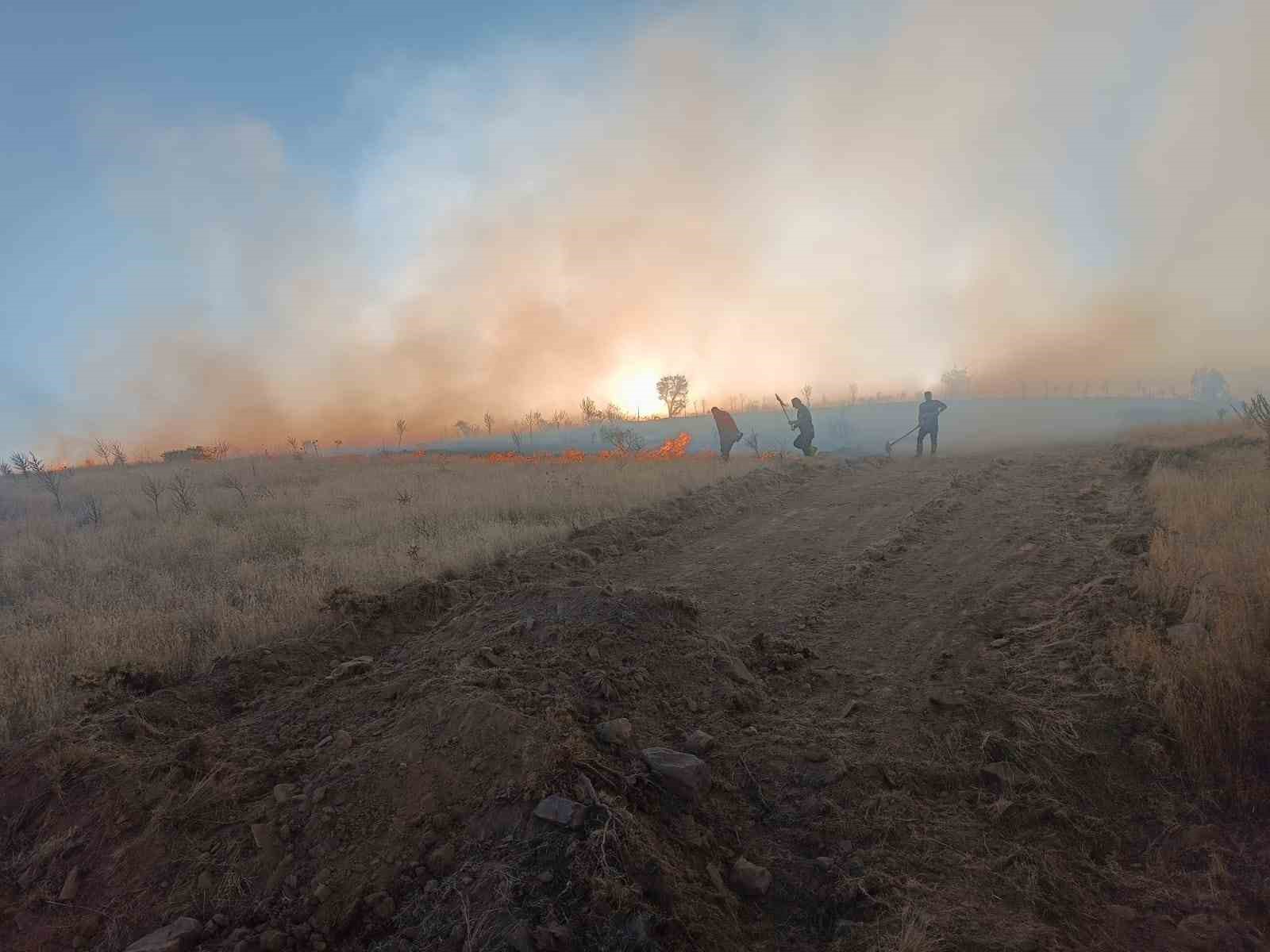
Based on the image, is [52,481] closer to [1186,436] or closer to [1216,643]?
[1216,643]

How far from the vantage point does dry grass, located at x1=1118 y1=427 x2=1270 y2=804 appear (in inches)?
127

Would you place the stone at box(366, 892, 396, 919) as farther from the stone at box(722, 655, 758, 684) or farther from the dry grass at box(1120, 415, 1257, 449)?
the dry grass at box(1120, 415, 1257, 449)

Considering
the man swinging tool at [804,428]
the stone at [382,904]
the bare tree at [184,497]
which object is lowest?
the stone at [382,904]

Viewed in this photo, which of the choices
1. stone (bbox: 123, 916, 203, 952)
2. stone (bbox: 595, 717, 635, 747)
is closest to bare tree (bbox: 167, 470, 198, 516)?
stone (bbox: 123, 916, 203, 952)

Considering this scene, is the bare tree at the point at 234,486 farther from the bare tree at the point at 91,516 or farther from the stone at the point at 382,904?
the stone at the point at 382,904

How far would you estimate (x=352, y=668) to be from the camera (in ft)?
16.2

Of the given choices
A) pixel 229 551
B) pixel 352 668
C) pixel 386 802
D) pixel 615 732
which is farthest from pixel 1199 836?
pixel 229 551

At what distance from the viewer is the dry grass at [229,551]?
5430 millimetres

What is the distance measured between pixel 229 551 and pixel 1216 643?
11564 mm

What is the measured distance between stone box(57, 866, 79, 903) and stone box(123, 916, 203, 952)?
0.55 meters

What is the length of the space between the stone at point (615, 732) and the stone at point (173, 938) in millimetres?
1903

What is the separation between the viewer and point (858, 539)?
327 inches

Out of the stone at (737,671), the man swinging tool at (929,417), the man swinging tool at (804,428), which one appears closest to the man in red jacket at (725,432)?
the man swinging tool at (804,428)

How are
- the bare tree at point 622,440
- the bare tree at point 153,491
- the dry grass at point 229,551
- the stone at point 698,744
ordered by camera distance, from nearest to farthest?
the stone at point 698,744 → the dry grass at point 229,551 → the bare tree at point 153,491 → the bare tree at point 622,440
